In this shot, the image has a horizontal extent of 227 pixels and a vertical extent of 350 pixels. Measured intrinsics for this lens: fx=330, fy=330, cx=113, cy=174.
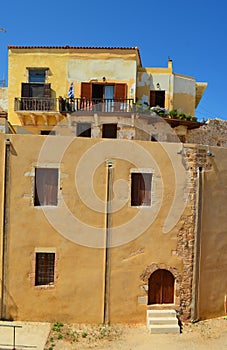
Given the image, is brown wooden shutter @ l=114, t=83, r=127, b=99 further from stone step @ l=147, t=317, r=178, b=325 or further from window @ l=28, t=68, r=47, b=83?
stone step @ l=147, t=317, r=178, b=325

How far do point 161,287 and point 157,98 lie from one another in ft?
40.0

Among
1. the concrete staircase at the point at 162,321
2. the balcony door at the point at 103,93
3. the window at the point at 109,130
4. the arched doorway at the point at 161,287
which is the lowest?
the concrete staircase at the point at 162,321

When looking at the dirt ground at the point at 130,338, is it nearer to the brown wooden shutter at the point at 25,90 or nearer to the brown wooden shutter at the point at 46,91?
the brown wooden shutter at the point at 46,91

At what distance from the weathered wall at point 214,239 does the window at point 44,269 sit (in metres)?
6.28

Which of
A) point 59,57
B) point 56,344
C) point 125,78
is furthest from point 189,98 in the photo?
point 56,344

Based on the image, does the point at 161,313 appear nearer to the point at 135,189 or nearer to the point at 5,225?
the point at 135,189

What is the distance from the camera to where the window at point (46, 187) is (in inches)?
523

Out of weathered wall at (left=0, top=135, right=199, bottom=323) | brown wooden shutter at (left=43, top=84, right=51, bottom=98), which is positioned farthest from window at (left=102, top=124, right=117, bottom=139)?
weathered wall at (left=0, top=135, right=199, bottom=323)

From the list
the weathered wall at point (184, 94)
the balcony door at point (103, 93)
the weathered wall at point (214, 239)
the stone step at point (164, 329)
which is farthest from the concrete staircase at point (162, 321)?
the weathered wall at point (184, 94)

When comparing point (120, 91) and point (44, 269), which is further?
point (120, 91)

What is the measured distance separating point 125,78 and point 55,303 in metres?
13.4

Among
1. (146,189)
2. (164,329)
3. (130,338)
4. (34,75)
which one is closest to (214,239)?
(146,189)

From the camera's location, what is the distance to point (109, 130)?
18984 mm

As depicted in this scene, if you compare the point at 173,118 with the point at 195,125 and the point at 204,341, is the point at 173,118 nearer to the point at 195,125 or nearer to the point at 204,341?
the point at 195,125
